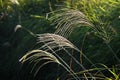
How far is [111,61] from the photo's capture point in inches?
158

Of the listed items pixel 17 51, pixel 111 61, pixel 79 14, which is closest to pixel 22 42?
pixel 17 51

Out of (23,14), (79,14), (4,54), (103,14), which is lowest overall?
(4,54)

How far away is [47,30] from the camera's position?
5.23 metres

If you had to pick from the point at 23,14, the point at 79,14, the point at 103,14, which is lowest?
the point at 23,14

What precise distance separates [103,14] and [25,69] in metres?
1.24

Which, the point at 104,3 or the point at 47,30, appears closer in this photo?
the point at 104,3

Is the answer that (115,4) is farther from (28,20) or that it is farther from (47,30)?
(28,20)

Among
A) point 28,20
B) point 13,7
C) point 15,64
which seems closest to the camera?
point 15,64

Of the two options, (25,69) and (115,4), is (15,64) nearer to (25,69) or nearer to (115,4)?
(25,69)

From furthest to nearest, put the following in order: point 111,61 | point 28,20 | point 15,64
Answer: point 28,20
point 15,64
point 111,61

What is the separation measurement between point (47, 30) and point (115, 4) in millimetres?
1001

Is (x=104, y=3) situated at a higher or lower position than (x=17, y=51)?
higher

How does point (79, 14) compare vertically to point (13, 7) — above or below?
above

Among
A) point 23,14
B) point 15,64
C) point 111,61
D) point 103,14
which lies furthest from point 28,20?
point 111,61
